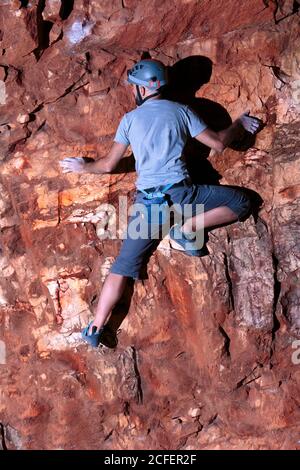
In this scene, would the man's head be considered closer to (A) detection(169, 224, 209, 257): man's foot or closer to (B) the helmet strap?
(B) the helmet strap

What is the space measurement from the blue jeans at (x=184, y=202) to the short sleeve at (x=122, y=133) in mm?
387

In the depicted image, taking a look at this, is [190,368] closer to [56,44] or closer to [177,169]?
[177,169]

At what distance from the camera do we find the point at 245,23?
4039 mm

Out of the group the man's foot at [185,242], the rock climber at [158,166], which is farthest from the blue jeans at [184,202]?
the man's foot at [185,242]

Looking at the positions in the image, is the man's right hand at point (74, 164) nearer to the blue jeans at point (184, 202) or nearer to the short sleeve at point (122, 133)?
the short sleeve at point (122, 133)

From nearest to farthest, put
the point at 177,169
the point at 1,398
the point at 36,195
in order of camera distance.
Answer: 1. the point at 177,169
2. the point at 36,195
3. the point at 1,398

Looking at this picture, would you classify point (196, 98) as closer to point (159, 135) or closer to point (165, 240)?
point (159, 135)

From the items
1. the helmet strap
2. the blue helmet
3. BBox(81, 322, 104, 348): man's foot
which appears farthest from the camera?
BBox(81, 322, 104, 348): man's foot

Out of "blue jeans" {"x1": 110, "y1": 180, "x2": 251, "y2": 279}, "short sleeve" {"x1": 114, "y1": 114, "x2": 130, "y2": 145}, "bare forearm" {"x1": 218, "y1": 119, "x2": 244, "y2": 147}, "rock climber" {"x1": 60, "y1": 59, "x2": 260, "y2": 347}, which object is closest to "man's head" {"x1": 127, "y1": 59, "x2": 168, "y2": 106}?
"rock climber" {"x1": 60, "y1": 59, "x2": 260, "y2": 347}

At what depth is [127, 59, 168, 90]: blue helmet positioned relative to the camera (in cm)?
367

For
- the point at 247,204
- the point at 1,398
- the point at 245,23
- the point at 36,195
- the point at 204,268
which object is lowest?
the point at 1,398

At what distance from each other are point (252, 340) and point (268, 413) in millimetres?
607

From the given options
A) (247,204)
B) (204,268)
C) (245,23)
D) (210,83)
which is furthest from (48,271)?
(245,23)

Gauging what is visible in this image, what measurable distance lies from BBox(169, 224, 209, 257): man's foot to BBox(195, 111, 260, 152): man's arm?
2.10 ft
